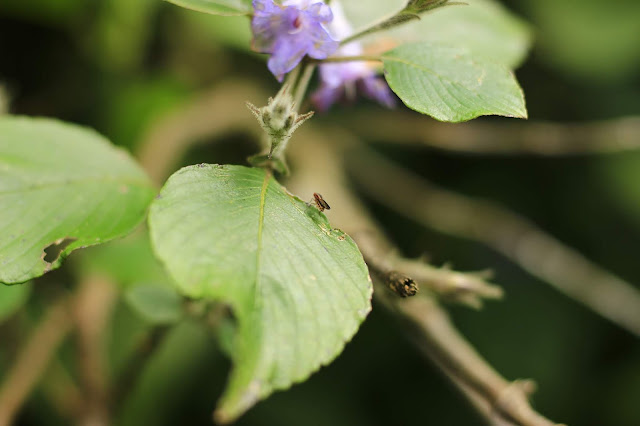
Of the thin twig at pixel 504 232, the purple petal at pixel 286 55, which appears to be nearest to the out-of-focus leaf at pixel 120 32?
the thin twig at pixel 504 232

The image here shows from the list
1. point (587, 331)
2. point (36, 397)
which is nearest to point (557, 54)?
point (587, 331)

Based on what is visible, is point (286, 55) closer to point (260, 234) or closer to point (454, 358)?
point (260, 234)

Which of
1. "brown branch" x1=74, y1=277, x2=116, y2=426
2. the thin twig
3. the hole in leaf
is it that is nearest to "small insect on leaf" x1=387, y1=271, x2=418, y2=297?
the hole in leaf

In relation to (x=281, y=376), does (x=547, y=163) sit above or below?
below

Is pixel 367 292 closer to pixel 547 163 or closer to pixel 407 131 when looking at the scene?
pixel 407 131

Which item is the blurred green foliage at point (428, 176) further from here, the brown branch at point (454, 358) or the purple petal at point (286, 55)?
the purple petal at point (286, 55)

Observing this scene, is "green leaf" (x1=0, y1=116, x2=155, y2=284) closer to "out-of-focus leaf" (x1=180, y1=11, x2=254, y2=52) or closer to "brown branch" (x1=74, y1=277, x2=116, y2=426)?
"brown branch" (x1=74, y1=277, x2=116, y2=426)
